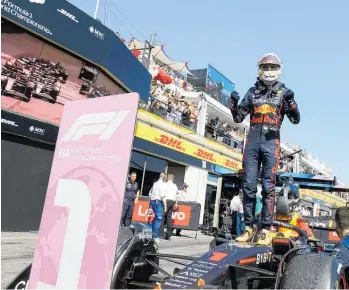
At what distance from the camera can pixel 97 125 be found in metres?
1.93

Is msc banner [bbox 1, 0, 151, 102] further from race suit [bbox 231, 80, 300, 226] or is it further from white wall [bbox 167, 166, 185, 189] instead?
white wall [bbox 167, 166, 185, 189]

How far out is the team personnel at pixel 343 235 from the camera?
97.7 inches

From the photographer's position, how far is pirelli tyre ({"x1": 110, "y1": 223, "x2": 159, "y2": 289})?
286 cm

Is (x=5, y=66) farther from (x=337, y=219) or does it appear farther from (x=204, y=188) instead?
(x=204, y=188)

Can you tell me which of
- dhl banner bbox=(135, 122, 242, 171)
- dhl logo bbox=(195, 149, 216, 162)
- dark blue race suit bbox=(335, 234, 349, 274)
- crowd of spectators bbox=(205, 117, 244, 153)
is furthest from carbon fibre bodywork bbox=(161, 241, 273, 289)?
crowd of spectators bbox=(205, 117, 244, 153)

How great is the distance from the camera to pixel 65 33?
30.4ft

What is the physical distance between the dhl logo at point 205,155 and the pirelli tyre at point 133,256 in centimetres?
1445

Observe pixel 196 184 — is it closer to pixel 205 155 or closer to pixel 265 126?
pixel 205 155

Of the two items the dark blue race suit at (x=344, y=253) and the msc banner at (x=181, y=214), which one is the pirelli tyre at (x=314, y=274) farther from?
the msc banner at (x=181, y=214)

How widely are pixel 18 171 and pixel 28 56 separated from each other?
108 inches

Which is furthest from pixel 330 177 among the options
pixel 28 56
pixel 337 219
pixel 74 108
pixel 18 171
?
pixel 28 56

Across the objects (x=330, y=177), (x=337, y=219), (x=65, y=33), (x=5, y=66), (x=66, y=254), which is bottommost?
(x=66, y=254)

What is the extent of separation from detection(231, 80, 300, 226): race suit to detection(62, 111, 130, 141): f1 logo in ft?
6.62

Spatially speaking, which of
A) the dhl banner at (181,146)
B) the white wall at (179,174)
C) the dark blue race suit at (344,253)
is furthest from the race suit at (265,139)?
the white wall at (179,174)
